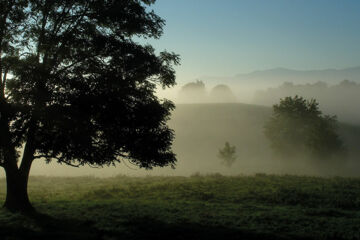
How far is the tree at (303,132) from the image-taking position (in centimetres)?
5703

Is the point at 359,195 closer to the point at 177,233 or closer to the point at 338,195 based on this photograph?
the point at 338,195

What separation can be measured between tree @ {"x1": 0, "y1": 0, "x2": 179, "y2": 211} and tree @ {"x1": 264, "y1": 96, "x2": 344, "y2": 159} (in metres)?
47.0

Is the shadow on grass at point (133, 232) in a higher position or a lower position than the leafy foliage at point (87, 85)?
lower

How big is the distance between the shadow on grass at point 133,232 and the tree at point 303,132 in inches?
1950

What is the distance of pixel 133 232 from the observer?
12.1 meters

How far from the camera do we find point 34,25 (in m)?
17.0

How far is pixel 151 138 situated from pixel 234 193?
28.7 feet

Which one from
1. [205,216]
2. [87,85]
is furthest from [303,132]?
[87,85]

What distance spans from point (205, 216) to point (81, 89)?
26.5 ft

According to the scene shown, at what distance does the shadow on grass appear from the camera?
1156 centimetres

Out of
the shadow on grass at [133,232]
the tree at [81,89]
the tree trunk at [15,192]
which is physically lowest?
the shadow on grass at [133,232]

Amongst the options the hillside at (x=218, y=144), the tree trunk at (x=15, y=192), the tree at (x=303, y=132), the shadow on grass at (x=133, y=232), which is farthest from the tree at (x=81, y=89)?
the tree at (x=303, y=132)

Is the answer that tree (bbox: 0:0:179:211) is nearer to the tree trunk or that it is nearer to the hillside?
the tree trunk

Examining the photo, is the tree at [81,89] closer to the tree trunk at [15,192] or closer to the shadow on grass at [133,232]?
the tree trunk at [15,192]
